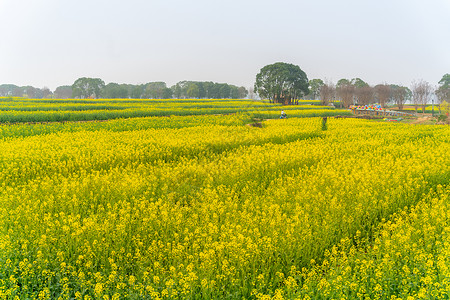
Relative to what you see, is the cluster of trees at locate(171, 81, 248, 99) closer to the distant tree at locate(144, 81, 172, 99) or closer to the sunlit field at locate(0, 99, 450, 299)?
the distant tree at locate(144, 81, 172, 99)

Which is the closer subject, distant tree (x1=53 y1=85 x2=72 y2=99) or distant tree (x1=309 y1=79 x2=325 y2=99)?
distant tree (x1=309 y1=79 x2=325 y2=99)

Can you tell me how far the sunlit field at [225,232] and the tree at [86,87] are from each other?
112 m

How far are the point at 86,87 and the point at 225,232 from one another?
124133 millimetres

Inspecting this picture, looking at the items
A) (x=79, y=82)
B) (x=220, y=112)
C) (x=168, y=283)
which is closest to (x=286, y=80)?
(x=220, y=112)

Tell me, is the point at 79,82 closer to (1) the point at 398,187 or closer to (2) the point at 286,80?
(2) the point at 286,80

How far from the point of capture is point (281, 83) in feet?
243

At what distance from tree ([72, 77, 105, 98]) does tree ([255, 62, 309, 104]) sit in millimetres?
67177

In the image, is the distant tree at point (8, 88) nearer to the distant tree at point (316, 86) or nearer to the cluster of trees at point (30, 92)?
the cluster of trees at point (30, 92)

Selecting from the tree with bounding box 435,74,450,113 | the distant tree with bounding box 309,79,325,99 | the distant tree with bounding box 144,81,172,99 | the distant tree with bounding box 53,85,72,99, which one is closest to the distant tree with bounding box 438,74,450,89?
the tree with bounding box 435,74,450,113

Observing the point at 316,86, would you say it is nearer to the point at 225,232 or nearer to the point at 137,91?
the point at 137,91

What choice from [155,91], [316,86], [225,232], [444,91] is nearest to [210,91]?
[155,91]

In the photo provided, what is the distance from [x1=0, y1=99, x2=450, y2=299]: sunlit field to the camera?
4.19 metres

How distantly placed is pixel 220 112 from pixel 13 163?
3310 cm

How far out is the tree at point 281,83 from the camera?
73.6 metres
